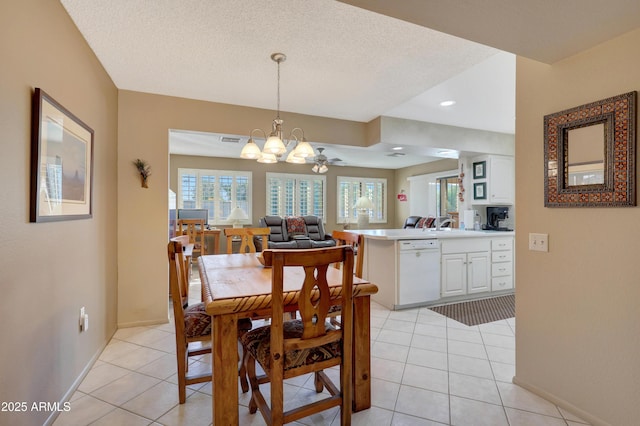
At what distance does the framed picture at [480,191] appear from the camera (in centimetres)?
494

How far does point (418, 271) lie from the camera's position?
12.3 ft

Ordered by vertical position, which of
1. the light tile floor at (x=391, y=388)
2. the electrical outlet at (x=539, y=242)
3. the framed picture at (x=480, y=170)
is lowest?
the light tile floor at (x=391, y=388)

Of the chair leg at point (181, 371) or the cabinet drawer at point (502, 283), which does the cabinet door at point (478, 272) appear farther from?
the chair leg at point (181, 371)

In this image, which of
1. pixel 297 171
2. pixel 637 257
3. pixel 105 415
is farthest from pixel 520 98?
pixel 297 171

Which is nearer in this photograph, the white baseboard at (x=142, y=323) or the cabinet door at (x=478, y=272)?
the white baseboard at (x=142, y=323)

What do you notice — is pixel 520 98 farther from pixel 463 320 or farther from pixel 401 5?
pixel 463 320

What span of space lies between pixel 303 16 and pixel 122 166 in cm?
232

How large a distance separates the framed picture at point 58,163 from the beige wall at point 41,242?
0.04 metres

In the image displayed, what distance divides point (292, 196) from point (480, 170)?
14.7 ft

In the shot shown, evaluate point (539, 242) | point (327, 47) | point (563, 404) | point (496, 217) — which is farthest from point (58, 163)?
point (496, 217)

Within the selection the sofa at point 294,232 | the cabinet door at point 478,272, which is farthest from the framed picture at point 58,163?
the cabinet door at point 478,272

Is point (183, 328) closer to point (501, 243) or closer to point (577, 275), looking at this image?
point (577, 275)

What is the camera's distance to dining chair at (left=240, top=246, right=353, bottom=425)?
1374 mm

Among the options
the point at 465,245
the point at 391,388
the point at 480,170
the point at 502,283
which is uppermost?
the point at 480,170
